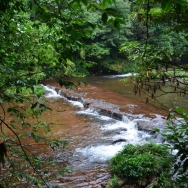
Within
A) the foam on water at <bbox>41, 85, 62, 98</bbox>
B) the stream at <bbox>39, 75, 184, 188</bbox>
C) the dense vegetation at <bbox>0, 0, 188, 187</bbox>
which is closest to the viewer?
the dense vegetation at <bbox>0, 0, 188, 187</bbox>

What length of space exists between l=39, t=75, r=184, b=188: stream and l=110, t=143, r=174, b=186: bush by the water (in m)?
0.45

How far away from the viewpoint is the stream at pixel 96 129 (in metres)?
5.34

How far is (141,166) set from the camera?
4668mm

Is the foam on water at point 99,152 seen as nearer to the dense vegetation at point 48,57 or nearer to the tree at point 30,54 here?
the dense vegetation at point 48,57

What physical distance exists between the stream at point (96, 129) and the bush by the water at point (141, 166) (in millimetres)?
448

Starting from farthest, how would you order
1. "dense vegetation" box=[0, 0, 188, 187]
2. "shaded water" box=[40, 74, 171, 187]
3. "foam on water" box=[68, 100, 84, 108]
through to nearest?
"foam on water" box=[68, 100, 84, 108], "shaded water" box=[40, 74, 171, 187], "dense vegetation" box=[0, 0, 188, 187]

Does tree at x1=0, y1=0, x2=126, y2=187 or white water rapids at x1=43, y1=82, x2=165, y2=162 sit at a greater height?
tree at x1=0, y1=0, x2=126, y2=187

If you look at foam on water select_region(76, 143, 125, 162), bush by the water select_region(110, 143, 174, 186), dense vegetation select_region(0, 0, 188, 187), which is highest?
dense vegetation select_region(0, 0, 188, 187)

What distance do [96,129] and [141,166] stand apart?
3601 millimetres

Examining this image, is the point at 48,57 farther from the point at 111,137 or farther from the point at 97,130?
the point at 97,130

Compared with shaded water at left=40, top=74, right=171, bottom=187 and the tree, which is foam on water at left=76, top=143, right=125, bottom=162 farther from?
the tree

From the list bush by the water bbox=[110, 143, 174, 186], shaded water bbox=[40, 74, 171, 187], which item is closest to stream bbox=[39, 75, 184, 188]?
shaded water bbox=[40, 74, 171, 187]

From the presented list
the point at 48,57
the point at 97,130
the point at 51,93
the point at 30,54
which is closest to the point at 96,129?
the point at 97,130

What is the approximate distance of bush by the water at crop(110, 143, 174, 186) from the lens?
456cm
